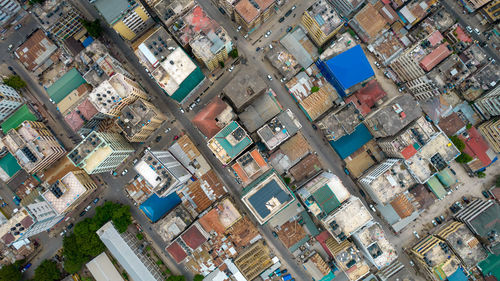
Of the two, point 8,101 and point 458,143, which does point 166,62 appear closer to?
point 8,101

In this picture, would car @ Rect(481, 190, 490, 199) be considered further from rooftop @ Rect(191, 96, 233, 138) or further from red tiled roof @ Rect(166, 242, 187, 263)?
red tiled roof @ Rect(166, 242, 187, 263)

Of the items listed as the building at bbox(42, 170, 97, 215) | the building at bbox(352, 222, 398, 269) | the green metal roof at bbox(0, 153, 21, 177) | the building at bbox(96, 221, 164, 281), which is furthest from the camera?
the green metal roof at bbox(0, 153, 21, 177)

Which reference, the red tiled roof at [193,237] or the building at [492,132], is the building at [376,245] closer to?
the red tiled roof at [193,237]

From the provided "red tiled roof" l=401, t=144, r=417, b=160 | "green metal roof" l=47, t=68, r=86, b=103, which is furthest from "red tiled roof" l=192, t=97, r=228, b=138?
"red tiled roof" l=401, t=144, r=417, b=160

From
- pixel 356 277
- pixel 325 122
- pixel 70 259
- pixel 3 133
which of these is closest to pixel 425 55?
pixel 325 122

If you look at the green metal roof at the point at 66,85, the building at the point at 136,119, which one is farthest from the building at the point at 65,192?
the green metal roof at the point at 66,85

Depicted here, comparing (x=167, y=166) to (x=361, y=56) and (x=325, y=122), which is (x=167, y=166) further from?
(x=361, y=56)

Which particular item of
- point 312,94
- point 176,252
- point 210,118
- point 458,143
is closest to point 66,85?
point 210,118
